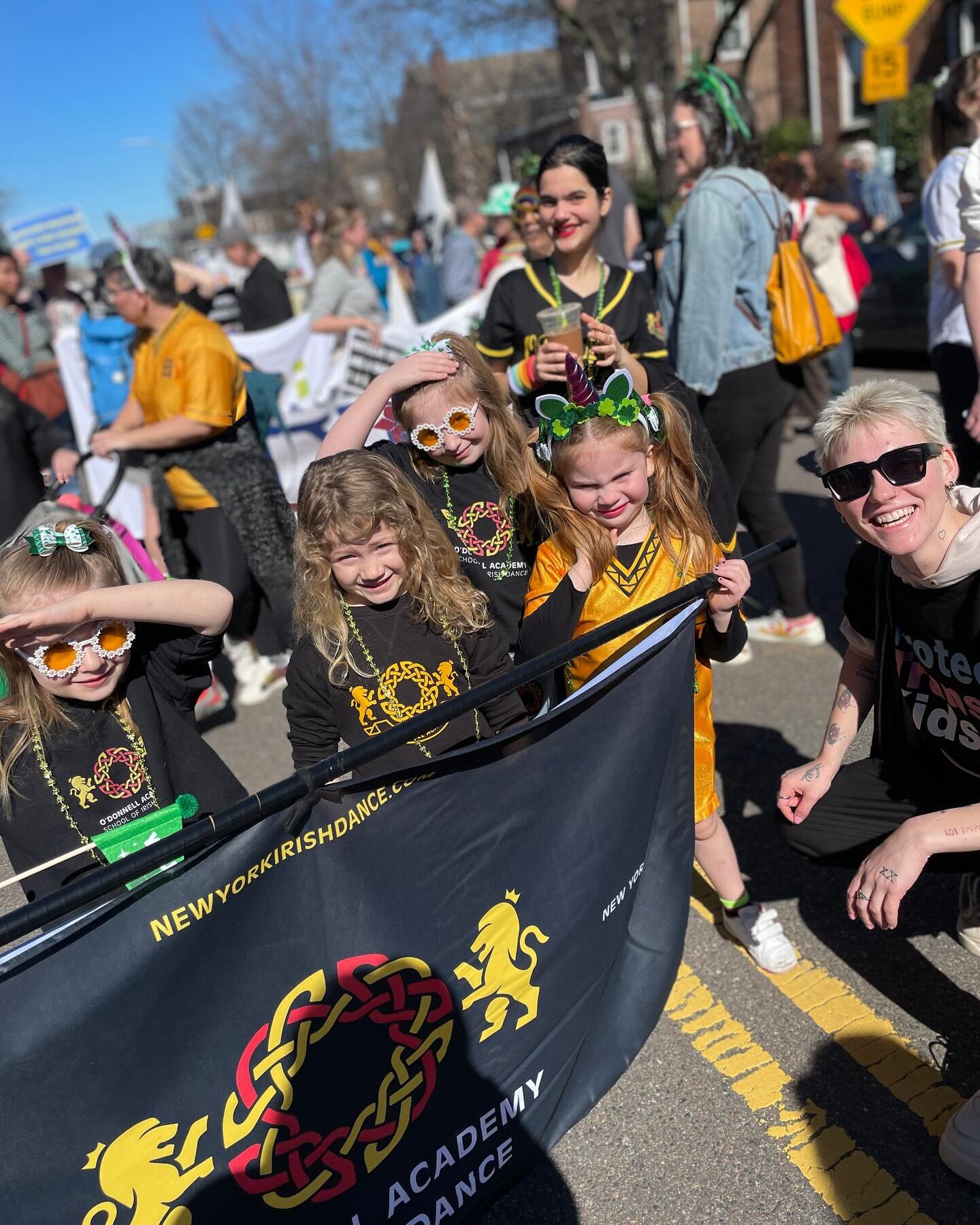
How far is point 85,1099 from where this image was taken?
1466mm

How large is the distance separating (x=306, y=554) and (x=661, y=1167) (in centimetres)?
163

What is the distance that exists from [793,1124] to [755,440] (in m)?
2.69

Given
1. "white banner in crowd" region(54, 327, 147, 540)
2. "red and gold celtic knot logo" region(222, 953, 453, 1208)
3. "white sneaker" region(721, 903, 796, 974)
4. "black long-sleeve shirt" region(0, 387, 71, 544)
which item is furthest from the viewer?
"white banner in crowd" region(54, 327, 147, 540)

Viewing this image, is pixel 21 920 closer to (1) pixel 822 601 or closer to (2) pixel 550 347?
(2) pixel 550 347

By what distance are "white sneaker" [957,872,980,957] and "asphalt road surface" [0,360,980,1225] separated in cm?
14

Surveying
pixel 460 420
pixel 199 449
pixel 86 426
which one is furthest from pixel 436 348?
pixel 86 426

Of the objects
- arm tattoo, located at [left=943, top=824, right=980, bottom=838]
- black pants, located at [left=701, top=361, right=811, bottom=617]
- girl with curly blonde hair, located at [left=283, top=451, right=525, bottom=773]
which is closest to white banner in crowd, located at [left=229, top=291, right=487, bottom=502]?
black pants, located at [left=701, top=361, right=811, bottom=617]

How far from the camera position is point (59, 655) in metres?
2.11

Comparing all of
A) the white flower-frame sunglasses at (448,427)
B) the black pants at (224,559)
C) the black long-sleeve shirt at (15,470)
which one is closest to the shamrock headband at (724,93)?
the white flower-frame sunglasses at (448,427)

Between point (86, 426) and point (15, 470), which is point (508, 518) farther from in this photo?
point (86, 426)

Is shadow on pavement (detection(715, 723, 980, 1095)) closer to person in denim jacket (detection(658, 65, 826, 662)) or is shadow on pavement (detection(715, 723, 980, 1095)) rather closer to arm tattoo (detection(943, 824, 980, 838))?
arm tattoo (detection(943, 824, 980, 838))

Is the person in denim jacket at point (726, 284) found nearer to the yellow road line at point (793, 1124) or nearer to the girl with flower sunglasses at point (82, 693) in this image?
the yellow road line at point (793, 1124)

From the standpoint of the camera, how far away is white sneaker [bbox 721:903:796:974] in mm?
2787

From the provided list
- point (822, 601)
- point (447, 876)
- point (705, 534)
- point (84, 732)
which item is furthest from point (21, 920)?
point (822, 601)
